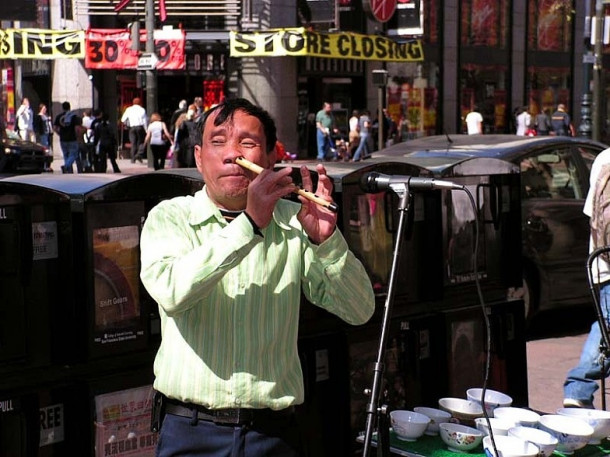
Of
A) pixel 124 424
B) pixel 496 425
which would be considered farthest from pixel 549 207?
pixel 124 424

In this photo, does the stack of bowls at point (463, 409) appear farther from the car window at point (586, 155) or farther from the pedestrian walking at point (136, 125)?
the pedestrian walking at point (136, 125)

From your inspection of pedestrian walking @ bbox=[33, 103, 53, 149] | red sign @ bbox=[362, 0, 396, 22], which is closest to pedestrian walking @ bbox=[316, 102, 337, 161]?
red sign @ bbox=[362, 0, 396, 22]

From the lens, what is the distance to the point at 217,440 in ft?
9.90

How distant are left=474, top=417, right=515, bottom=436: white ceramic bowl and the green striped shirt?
118 cm

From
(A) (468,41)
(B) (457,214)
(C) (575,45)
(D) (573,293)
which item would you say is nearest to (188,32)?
(A) (468,41)

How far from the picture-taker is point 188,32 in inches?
1098

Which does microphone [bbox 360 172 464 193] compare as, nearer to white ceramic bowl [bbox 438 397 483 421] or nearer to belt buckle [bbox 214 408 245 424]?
belt buckle [bbox 214 408 245 424]

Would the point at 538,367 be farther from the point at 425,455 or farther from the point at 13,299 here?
the point at 13,299

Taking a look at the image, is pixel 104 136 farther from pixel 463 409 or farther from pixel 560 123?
pixel 463 409

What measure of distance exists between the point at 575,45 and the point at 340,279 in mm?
37794

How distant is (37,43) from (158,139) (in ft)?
18.3

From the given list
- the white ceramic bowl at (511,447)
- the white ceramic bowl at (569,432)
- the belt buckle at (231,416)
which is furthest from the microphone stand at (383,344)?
the white ceramic bowl at (569,432)

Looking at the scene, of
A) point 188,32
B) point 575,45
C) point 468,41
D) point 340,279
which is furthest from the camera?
point 575,45

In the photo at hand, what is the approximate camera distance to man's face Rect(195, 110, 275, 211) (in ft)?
9.72
